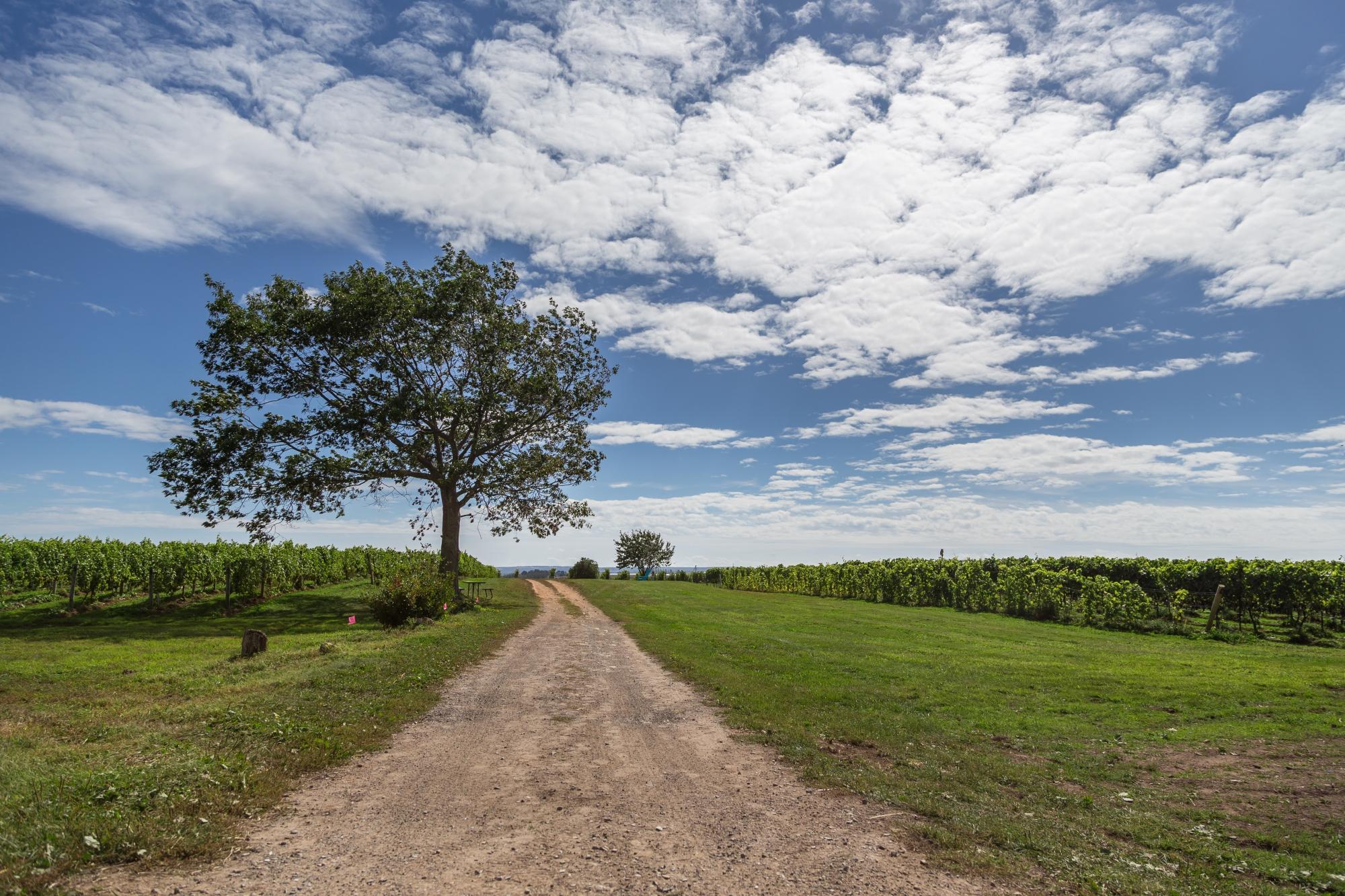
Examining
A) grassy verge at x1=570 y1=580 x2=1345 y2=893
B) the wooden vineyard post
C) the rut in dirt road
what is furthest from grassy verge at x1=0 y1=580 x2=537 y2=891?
the wooden vineyard post

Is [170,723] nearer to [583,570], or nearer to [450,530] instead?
[450,530]

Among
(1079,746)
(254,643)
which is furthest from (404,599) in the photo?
(1079,746)

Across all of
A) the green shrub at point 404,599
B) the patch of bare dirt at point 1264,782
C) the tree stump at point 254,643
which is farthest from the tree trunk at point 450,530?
the patch of bare dirt at point 1264,782

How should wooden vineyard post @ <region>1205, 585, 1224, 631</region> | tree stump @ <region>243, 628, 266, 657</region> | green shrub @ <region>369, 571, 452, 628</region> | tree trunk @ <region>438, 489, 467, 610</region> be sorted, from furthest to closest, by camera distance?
tree trunk @ <region>438, 489, 467, 610</region> < wooden vineyard post @ <region>1205, 585, 1224, 631</region> < green shrub @ <region>369, 571, 452, 628</region> < tree stump @ <region>243, 628, 266, 657</region>

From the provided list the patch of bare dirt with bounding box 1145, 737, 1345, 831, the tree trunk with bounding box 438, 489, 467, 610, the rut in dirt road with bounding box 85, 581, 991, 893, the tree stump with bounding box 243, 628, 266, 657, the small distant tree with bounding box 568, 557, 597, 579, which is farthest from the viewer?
the small distant tree with bounding box 568, 557, 597, 579

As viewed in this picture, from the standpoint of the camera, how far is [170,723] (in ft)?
29.7

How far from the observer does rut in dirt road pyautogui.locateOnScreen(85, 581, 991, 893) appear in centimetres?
507

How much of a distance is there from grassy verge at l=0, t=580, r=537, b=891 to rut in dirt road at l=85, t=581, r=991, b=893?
484mm

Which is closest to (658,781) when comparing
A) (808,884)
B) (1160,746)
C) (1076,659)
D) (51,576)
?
(808,884)

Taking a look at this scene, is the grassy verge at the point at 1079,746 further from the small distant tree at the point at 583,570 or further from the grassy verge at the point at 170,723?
the small distant tree at the point at 583,570

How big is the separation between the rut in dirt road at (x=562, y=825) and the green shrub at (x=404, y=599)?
12.9 metres

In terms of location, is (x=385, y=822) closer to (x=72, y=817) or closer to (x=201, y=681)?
(x=72, y=817)

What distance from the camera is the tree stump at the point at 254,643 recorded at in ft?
52.3

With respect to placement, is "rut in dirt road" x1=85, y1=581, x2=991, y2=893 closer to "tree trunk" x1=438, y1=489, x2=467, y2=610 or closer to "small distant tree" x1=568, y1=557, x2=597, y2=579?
"tree trunk" x1=438, y1=489, x2=467, y2=610
